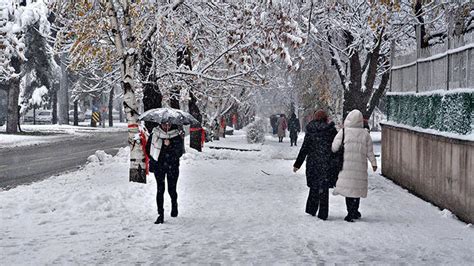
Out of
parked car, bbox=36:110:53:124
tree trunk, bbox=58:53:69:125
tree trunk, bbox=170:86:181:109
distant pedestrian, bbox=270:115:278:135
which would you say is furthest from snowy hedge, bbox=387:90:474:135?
parked car, bbox=36:110:53:124

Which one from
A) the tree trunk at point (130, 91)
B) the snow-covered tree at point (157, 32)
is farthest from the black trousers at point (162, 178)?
the tree trunk at point (130, 91)

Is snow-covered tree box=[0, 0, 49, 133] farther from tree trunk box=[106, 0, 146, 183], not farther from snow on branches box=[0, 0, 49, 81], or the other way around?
tree trunk box=[106, 0, 146, 183]

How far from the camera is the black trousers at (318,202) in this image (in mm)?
9820

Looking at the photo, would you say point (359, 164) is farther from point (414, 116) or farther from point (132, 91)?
point (132, 91)

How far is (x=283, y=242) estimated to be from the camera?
8.15 metres

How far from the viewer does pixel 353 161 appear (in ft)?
31.8

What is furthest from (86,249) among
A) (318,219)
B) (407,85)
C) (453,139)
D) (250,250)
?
(407,85)

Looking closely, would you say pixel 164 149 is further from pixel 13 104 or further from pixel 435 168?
pixel 13 104

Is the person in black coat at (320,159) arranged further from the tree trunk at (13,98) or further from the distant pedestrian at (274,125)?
the distant pedestrian at (274,125)

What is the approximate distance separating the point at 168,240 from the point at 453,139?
510 centimetres

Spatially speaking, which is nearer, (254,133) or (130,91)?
(130,91)

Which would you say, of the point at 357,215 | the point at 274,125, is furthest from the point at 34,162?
the point at 274,125

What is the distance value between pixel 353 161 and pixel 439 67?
142 inches

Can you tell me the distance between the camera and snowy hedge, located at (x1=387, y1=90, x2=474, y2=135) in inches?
392
